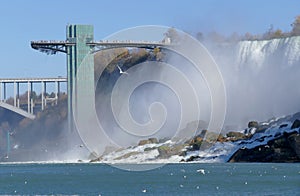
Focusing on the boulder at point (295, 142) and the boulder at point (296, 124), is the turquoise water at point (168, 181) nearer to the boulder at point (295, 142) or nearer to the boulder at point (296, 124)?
the boulder at point (295, 142)

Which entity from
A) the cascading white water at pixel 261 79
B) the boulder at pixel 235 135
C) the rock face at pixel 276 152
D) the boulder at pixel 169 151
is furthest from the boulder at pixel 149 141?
the rock face at pixel 276 152

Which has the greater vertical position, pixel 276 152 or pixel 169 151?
pixel 276 152

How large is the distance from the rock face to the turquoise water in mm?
1839

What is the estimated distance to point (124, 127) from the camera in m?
114

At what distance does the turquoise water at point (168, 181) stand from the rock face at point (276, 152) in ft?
6.03

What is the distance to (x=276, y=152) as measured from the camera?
247ft

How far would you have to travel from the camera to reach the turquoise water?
5522 centimetres

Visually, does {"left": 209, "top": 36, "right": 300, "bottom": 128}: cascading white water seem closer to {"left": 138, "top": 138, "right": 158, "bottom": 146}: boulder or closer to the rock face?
{"left": 138, "top": 138, "right": 158, "bottom": 146}: boulder

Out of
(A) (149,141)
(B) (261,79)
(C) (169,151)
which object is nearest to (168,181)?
(C) (169,151)

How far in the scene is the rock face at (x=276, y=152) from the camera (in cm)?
7392

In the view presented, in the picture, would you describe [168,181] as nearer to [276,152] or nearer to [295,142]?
[295,142]

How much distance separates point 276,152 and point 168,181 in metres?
15.1

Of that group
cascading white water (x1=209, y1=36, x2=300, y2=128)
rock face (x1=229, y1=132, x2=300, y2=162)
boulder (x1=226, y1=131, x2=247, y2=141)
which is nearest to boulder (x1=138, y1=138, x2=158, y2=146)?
cascading white water (x1=209, y1=36, x2=300, y2=128)

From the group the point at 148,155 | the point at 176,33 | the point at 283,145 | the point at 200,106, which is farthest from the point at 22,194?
the point at 176,33
